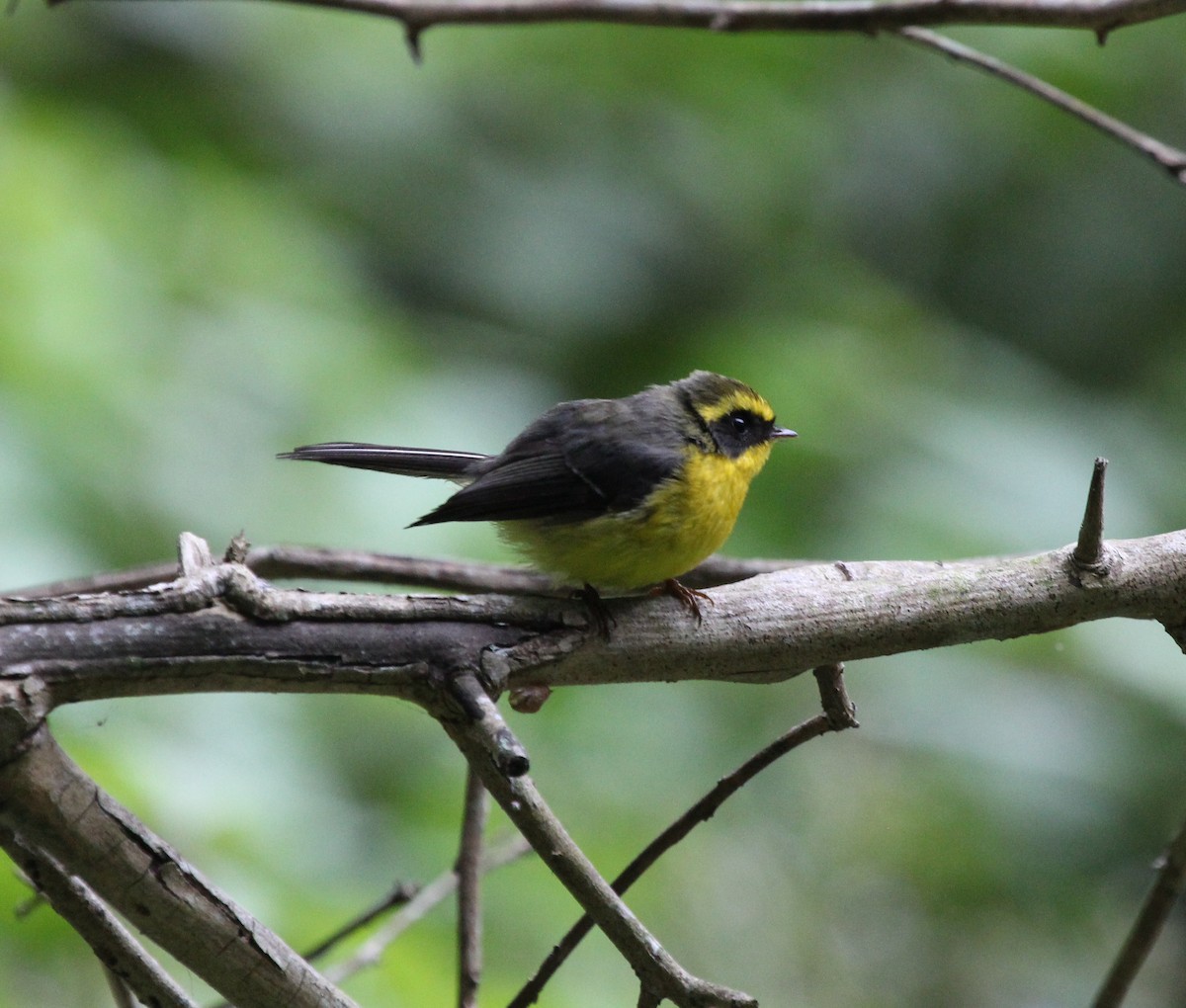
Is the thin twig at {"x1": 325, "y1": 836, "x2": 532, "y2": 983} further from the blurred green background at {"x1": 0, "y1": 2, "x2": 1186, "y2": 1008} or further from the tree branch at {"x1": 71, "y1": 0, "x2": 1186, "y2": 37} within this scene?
the tree branch at {"x1": 71, "y1": 0, "x2": 1186, "y2": 37}

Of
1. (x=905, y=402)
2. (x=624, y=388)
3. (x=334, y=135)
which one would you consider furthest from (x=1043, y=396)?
(x=334, y=135)

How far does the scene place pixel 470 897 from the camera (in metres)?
2.43

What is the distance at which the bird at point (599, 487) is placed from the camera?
295 centimetres

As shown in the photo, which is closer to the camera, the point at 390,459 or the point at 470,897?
the point at 470,897

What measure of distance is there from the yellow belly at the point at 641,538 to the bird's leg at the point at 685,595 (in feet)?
0.26

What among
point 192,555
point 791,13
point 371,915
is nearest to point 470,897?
point 371,915

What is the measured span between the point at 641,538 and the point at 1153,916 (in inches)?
51.0

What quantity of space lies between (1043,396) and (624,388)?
83.7 inches

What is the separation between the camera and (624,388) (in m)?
6.76

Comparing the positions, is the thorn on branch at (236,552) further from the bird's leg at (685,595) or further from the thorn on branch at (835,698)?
the thorn on branch at (835,698)

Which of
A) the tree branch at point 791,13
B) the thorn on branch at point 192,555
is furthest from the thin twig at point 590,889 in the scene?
the tree branch at point 791,13

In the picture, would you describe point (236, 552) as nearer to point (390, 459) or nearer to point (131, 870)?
point (131, 870)

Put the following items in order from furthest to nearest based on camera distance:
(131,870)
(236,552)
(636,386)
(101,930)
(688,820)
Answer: (636,386), (688,820), (236,552), (101,930), (131,870)

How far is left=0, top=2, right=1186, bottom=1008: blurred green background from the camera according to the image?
4.31 metres
